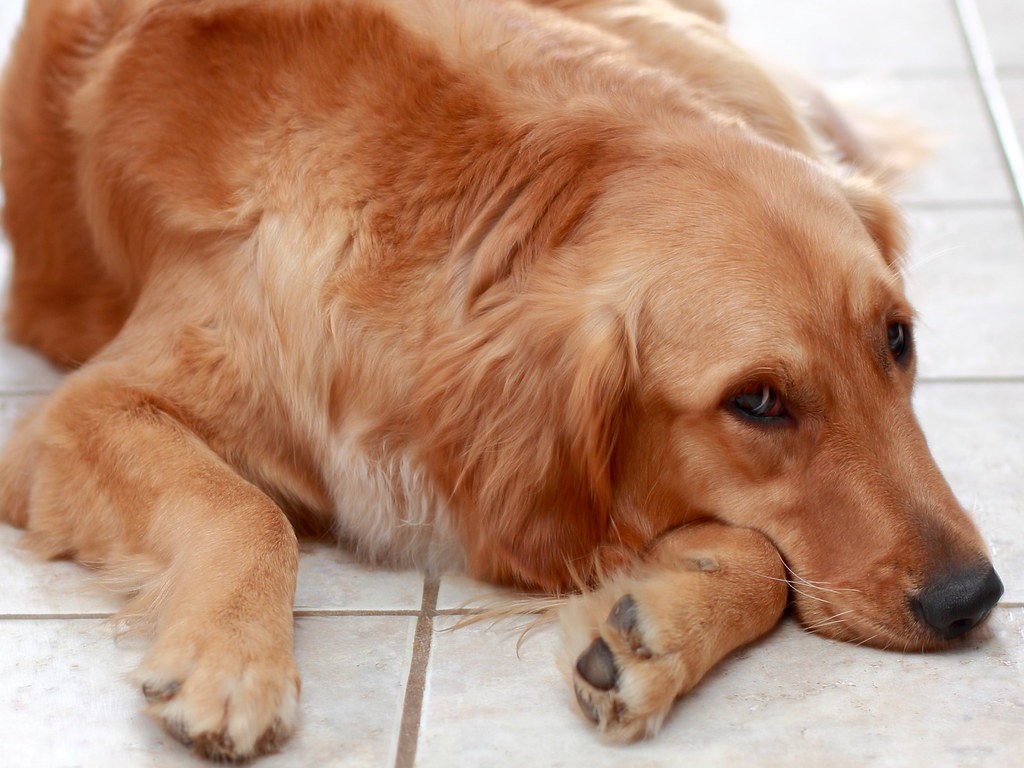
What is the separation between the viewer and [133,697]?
2.25 metres

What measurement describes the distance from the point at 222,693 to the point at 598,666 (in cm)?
56

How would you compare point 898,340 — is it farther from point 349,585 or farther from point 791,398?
point 349,585

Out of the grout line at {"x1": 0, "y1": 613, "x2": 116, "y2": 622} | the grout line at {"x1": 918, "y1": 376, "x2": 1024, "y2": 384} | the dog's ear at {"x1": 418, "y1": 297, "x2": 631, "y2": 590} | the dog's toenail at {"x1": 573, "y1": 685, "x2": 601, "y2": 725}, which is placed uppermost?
the dog's ear at {"x1": 418, "y1": 297, "x2": 631, "y2": 590}

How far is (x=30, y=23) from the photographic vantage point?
10.8ft

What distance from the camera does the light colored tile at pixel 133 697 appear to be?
2.11 metres

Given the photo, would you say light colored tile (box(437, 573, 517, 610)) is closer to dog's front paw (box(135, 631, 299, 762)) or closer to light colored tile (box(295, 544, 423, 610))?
light colored tile (box(295, 544, 423, 610))

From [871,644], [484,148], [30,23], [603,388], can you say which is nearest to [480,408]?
[603,388]

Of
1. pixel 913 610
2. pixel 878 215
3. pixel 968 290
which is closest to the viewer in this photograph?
pixel 913 610

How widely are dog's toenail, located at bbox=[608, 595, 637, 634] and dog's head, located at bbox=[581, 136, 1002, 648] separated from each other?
27 centimetres

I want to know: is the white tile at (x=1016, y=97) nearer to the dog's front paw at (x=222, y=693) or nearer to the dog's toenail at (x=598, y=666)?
the dog's toenail at (x=598, y=666)

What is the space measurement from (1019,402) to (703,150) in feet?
3.91

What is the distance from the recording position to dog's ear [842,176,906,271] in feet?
8.72

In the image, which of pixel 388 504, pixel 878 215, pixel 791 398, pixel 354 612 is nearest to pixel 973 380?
pixel 878 215

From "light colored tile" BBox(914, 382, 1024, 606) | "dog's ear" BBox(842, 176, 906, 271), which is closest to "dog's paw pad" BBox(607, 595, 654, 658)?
"light colored tile" BBox(914, 382, 1024, 606)
